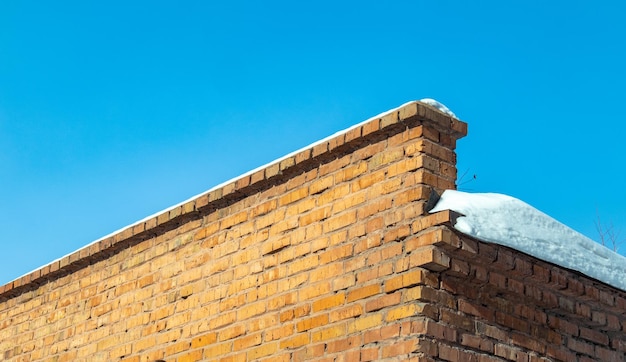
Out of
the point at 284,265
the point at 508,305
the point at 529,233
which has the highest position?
the point at 529,233

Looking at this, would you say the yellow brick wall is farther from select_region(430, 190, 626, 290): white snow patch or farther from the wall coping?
select_region(430, 190, 626, 290): white snow patch

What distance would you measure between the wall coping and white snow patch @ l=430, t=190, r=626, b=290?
473 millimetres

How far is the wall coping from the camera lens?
5.46m

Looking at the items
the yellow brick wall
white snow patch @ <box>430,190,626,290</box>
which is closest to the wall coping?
the yellow brick wall

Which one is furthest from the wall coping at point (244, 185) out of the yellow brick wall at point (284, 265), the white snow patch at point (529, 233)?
the white snow patch at point (529, 233)

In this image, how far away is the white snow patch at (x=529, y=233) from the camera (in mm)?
5207

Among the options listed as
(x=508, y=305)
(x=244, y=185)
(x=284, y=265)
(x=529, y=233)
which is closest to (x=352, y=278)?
(x=284, y=265)

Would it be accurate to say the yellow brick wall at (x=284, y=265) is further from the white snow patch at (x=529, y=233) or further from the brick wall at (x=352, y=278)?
the white snow patch at (x=529, y=233)

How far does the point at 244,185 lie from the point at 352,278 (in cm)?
128

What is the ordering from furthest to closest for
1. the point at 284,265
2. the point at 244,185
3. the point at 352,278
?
the point at 244,185
the point at 284,265
the point at 352,278

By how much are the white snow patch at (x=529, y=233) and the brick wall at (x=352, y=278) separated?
0.07 m

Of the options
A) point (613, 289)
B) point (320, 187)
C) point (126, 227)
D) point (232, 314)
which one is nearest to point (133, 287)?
point (126, 227)

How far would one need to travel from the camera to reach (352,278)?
540 centimetres

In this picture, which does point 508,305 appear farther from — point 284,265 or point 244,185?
point 244,185
